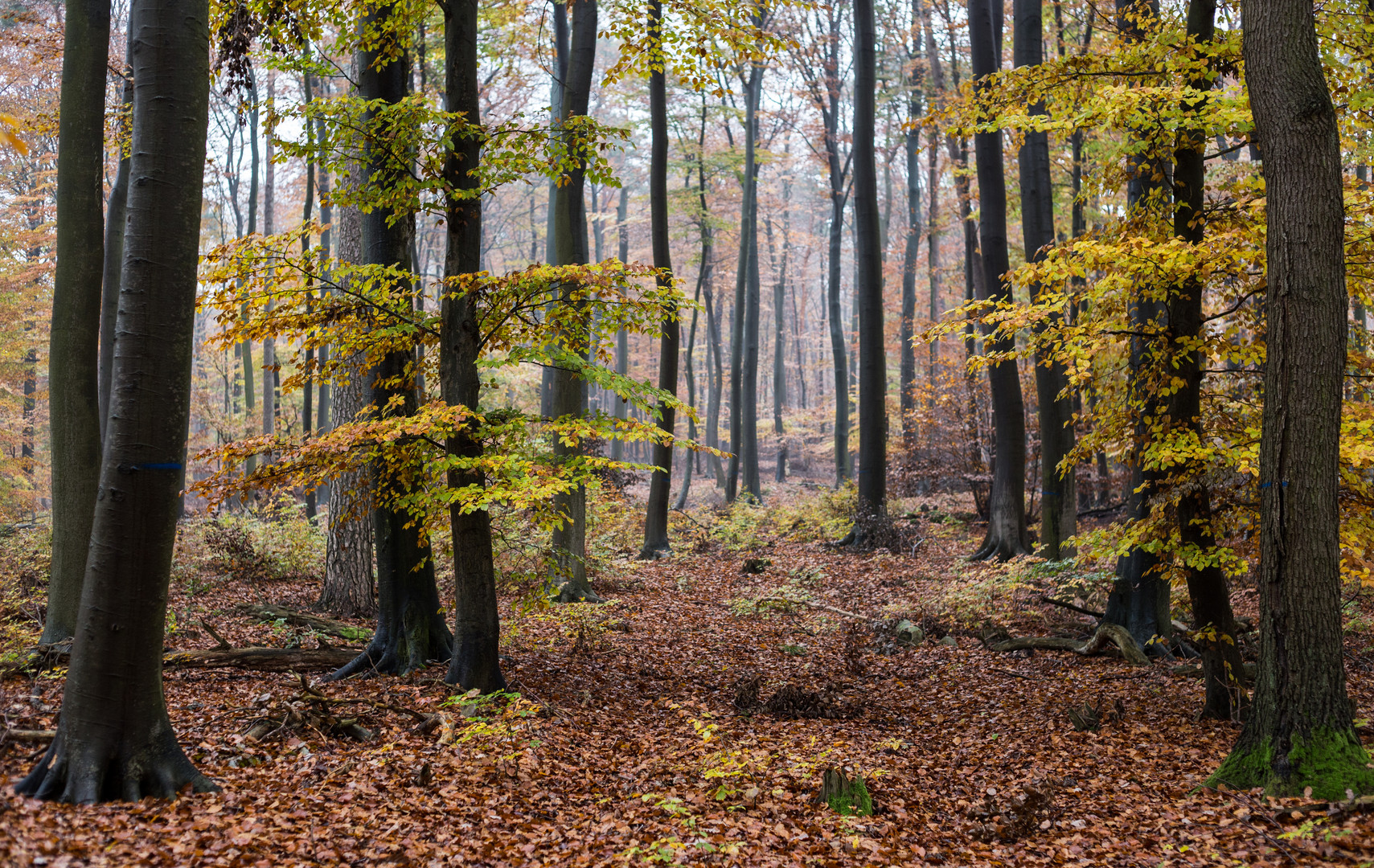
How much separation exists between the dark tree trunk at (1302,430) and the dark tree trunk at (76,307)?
828 centimetres

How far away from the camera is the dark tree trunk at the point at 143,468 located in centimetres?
398

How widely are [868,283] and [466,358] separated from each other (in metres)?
9.94

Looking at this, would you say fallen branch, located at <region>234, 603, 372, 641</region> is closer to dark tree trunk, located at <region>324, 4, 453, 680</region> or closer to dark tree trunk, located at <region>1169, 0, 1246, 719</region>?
dark tree trunk, located at <region>324, 4, 453, 680</region>

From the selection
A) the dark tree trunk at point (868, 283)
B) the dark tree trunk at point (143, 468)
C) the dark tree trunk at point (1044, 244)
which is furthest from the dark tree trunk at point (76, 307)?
the dark tree trunk at point (868, 283)

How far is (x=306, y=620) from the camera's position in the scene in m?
8.23

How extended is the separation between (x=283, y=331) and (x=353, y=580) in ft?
12.9

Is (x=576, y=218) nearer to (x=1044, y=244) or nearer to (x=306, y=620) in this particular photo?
(x=306, y=620)

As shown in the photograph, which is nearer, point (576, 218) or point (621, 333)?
point (576, 218)

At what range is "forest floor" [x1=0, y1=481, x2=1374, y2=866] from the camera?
3.86 metres

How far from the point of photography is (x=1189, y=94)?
5.36 meters

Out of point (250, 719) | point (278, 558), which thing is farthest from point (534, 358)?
point (278, 558)

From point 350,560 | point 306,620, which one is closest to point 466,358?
point 306,620

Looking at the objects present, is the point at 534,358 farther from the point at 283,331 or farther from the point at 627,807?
the point at 627,807

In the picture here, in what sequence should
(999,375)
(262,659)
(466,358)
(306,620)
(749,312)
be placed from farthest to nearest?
(749,312)
(999,375)
(306,620)
(262,659)
(466,358)
